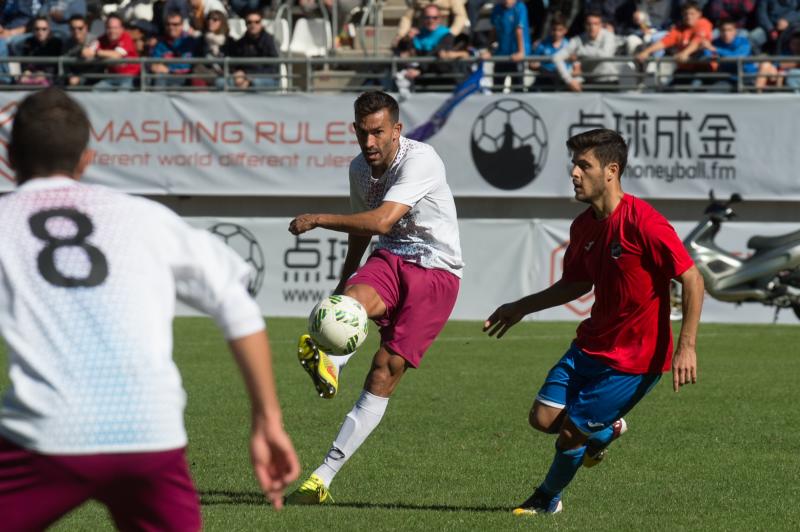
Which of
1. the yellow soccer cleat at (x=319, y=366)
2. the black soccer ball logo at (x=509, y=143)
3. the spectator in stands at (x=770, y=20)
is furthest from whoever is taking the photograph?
the spectator in stands at (x=770, y=20)

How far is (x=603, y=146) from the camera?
6520 mm

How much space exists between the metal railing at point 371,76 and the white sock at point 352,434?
12.6 meters

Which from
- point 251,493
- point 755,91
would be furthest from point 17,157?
point 755,91

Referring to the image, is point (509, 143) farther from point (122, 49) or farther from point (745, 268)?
point (122, 49)

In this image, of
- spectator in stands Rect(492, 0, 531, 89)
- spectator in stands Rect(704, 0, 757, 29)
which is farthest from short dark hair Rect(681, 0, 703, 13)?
spectator in stands Rect(492, 0, 531, 89)

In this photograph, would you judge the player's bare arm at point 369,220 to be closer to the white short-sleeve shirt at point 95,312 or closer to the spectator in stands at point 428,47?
the white short-sleeve shirt at point 95,312

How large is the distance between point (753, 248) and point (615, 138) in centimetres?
1264

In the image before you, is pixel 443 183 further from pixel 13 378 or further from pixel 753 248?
pixel 753 248

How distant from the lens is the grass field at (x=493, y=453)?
21.5 ft

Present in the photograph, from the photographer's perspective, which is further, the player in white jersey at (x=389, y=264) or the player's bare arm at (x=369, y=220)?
the player in white jersey at (x=389, y=264)

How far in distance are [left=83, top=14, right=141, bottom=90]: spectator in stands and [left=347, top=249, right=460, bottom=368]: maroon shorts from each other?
1445 cm

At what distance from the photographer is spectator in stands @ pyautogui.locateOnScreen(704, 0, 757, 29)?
20953 mm

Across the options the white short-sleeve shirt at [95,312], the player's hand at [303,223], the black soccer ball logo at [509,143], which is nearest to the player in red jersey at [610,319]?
the player's hand at [303,223]

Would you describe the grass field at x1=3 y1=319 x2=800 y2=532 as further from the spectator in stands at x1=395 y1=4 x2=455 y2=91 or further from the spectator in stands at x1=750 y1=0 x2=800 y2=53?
the spectator in stands at x1=750 y1=0 x2=800 y2=53
